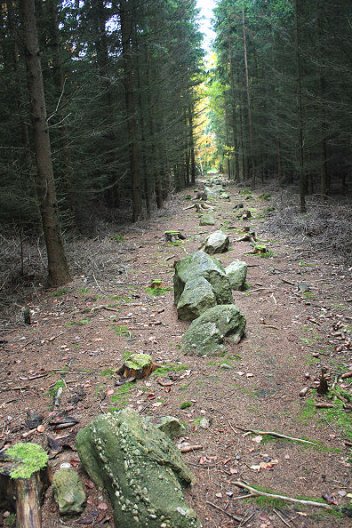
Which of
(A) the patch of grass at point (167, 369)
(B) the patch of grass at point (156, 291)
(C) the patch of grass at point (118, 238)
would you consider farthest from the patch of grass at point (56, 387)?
(C) the patch of grass at point (118, 238)

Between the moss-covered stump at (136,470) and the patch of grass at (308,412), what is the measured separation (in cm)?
146

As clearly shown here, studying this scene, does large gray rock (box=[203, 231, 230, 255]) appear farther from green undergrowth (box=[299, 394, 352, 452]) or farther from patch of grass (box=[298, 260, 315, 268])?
green undergrowth (box=[299, 394, 352, 452])

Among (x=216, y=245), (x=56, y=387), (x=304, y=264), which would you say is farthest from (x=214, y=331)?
(x=216, y=245)

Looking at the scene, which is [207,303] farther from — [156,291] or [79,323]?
[79,323]

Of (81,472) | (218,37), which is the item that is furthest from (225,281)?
(218,37)

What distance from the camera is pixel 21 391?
4.84 meters

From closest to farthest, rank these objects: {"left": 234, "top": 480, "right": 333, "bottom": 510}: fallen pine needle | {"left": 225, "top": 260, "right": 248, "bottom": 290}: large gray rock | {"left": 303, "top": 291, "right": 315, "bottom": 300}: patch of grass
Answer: {"left": 234, "top": 480, "right": 333, "bottom": 510}: fallen pine needle
{"left": 303, "top": 291, "right": 315, "bottom": 300}: patch of grass
{"left": 225, "top": 260, "right": 248, "bottom": 290}: large gray rock

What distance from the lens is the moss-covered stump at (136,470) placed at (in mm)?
2633

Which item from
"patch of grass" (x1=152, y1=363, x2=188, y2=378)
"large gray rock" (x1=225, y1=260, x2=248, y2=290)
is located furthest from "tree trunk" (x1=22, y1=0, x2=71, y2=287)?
"patch of grass" (x1=152, y1=363, x2=188, y2=378)

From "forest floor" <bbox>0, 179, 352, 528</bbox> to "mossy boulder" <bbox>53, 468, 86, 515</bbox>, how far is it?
77 mm

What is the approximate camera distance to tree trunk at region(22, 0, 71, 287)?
7.77m

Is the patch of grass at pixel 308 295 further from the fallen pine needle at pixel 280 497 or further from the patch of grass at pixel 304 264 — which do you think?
the fallen pine needle at pixel 280 497

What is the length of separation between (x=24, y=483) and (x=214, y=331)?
327 centimetres

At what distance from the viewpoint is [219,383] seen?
180 inches
